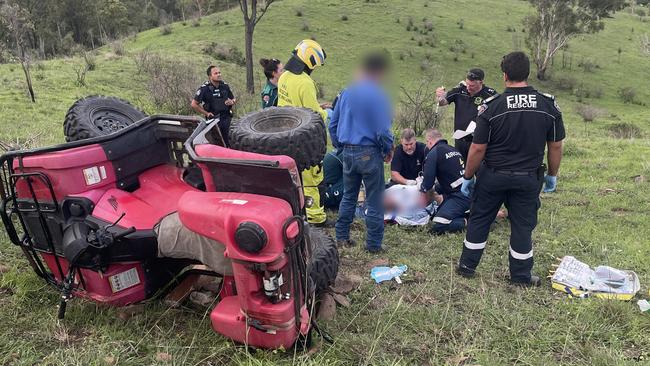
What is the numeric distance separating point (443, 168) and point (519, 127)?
171 centimetres

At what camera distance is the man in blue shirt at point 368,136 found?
479 centimetres

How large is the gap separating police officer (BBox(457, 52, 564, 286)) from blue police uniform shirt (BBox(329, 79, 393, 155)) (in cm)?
86

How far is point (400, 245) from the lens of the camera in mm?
5246

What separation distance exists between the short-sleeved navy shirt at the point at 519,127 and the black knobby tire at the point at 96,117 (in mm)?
2875

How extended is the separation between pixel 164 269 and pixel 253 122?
129 cm

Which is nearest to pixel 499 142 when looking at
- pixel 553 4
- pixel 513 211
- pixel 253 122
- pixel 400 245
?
pixel 513 211

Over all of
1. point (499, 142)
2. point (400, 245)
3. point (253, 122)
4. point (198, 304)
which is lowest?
point (400, 245)


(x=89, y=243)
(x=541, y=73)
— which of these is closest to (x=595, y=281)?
(x=89, y=243)

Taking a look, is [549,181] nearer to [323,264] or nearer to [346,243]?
[346,243]

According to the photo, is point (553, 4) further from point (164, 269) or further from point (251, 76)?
point (164, 269)

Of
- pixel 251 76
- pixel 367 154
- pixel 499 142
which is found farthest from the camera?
pixel 251 76

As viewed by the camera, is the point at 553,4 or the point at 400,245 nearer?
the point at 400,245

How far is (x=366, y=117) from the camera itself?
4.78m

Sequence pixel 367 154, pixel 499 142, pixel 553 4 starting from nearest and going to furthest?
pixel 499 142
pixel 367 154
pixel 553 4
